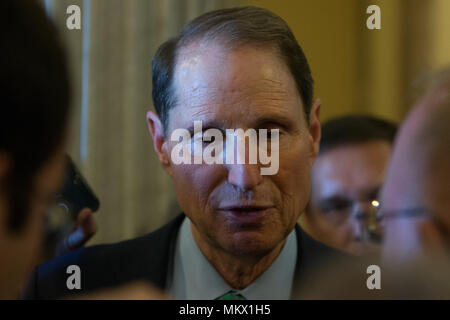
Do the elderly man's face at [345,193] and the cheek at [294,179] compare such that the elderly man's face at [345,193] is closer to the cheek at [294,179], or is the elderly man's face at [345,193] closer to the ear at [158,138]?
the cheek at [294,179]

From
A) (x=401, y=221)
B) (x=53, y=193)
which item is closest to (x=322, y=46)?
(x=401, y=221)

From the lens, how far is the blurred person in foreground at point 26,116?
80cm

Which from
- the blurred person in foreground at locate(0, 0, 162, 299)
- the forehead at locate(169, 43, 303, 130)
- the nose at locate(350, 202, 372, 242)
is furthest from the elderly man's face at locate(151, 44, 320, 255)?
the blurred person in foreground at locate(0, 0, 162, 299)

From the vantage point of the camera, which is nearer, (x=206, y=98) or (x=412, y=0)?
(x=206, y=98)

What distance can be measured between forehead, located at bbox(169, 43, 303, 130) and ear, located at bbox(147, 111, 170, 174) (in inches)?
3.0

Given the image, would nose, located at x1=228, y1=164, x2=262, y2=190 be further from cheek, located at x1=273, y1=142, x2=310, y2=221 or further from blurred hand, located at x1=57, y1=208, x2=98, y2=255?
blurred hand, located at x1=57, y1=208, x2=98, y2=255

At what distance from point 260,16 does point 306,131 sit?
0.23 meters

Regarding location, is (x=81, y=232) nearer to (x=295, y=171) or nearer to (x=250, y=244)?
(x=250, y=244)

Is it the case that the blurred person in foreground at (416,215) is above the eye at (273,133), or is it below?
below

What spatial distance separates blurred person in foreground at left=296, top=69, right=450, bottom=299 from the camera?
1.02m

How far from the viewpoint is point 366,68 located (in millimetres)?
1124

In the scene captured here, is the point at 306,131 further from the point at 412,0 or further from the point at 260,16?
the point at 412,0

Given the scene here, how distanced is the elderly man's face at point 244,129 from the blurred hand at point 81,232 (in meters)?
0.19

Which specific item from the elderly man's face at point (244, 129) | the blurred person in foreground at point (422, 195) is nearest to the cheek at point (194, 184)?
the elderly man's face at point (244, 129)
